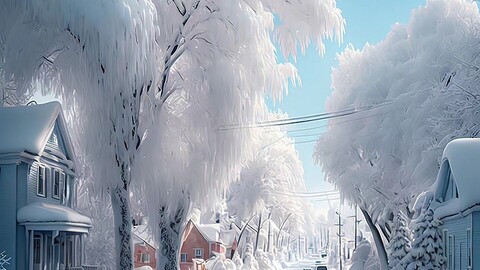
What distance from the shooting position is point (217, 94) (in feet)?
76.6

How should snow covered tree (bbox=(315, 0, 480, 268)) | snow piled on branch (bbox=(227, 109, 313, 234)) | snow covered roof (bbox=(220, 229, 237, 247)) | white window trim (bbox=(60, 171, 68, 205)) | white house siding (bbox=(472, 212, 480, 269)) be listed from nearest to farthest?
1. white house siding (bbox=(472, 212, 480, 269))
2. white window trim (bbox=(60, 171, 68, 205))
3. snow covered tree (bbox=(315, 0, 480, 268))
4. snow piled on branch (bbox=(227, 109, 313, 234))
5. snow covered roof (bbox=(220, 229, 237, 247))

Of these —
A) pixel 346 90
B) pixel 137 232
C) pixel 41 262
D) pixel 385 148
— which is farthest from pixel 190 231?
pixel 41 262

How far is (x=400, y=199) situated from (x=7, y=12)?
24904mm

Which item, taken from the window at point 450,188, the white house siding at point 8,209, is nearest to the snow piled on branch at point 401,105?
the window at point 450,188

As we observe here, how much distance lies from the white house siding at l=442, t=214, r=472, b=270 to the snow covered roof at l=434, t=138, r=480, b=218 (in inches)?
13.7

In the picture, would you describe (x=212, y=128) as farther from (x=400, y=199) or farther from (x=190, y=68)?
(x=400, y=199)

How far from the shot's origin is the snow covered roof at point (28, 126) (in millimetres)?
22234

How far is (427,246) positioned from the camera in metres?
25.2

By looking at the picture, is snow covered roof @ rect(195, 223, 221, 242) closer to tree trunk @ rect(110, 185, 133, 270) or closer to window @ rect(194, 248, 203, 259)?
window @ rect(194, 248, 203, 259)

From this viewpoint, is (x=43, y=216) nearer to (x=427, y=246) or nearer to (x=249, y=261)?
(x=427, y=246)

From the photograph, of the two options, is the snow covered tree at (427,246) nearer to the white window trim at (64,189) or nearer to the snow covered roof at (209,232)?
the white window trim at (64,189)

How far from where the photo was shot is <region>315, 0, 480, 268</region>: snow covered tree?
3238cm

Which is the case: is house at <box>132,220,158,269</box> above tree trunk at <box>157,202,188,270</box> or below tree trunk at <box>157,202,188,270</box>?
below

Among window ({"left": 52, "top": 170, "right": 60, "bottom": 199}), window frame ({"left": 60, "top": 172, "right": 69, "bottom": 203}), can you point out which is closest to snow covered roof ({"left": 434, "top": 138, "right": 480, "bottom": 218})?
window ({"left": 52, "top": 170, "right": 60, "bottom": 199})
